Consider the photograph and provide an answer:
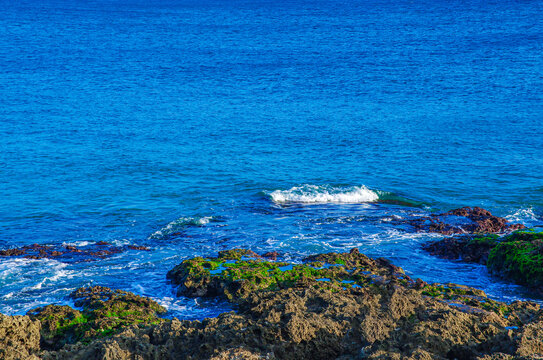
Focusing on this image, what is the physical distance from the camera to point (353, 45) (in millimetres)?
68562

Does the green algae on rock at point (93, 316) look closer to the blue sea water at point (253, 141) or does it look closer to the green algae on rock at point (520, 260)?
the blue sea water at point (253, 141)

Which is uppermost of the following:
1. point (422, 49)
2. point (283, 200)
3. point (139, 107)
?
point (422, 49)

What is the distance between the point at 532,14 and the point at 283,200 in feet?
222

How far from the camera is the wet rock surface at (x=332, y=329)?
919 centimetres

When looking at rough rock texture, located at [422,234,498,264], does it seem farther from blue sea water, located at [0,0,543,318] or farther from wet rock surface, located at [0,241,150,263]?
wet rock surface, located at [0,241,150,263]

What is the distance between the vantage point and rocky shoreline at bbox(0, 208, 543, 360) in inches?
366

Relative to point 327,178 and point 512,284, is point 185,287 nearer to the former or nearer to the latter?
point 512,284

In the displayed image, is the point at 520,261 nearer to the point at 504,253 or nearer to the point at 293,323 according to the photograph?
the point at 504,253

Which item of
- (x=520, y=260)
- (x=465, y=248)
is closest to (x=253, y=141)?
(x=465, y=248)

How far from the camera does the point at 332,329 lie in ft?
32.5

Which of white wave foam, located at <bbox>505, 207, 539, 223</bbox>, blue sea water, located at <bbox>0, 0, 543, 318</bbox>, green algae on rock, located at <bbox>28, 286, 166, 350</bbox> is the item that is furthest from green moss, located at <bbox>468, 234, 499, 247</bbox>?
green algae on rock, located at <bbox>28, 286, 166, 350</bbox>

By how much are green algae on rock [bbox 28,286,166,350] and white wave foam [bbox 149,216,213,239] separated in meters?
7.92

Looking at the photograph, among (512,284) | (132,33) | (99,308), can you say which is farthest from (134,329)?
(132,33)

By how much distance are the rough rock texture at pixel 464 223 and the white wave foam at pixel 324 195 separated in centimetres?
434
